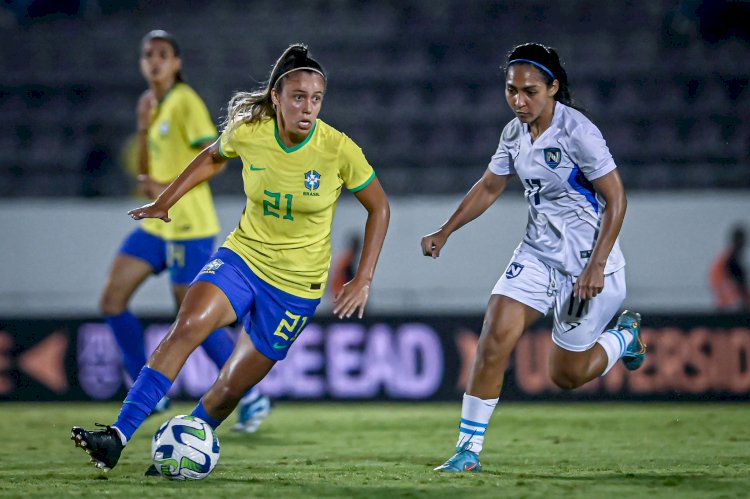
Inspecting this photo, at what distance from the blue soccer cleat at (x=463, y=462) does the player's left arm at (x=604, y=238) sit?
3.26ft

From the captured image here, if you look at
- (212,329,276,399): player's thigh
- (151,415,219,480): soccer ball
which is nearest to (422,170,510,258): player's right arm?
(212,329,276,399): player's thigh

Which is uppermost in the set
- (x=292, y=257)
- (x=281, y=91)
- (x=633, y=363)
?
(x=281, y=91)

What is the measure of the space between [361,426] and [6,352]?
4.59 m

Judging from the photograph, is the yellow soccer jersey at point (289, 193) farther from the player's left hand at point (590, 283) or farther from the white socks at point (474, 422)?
the player's left hand at point (590, 283)

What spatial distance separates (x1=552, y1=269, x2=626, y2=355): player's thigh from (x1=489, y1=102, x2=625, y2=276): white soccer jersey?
0.34ft

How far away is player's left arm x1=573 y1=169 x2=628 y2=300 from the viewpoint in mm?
5844

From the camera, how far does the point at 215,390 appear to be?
5.95 meters

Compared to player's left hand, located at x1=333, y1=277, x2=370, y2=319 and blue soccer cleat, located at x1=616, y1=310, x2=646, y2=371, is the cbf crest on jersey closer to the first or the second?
player's left hand, located at x1=333, y1=277, x2=370, y2=319

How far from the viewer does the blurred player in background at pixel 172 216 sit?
26.7 ft

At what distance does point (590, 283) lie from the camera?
5840mm

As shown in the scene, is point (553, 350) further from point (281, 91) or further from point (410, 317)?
point (410, 317)

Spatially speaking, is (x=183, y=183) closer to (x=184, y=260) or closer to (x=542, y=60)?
(x=542, y=60)

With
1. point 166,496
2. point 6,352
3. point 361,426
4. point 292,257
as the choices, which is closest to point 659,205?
point 361,426

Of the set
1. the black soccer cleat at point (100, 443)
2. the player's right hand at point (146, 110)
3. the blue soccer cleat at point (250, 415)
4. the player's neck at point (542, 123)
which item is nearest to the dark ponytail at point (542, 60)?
the player's neck at point (542, 123)
